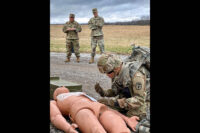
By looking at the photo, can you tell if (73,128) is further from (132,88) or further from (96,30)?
(96,30)

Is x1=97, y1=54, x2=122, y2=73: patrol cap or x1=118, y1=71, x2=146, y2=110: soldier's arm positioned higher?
x1=97, y1=54, x2=122, y2=73: patrol cap

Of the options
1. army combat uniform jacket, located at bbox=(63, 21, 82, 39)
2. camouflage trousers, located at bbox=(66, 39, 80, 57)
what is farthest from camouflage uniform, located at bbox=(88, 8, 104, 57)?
camouflage trousers, located at bbox=(66, 39, 80, 57)

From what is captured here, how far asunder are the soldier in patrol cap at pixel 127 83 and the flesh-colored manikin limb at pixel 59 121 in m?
0.63

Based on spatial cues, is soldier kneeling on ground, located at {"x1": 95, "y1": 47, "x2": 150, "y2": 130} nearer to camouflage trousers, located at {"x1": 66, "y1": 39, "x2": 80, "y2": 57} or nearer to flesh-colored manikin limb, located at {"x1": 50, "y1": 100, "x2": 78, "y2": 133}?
flesh-colored manikin limb, located at {"x1": 50, "y1": 100, "x2": 78, "y2": 133}

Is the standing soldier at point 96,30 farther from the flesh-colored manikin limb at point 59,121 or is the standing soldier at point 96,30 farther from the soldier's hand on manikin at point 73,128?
the soldier's hand on manikin at point 73,128

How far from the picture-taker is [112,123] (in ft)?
11.0

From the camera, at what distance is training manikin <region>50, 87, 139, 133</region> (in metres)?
3.27

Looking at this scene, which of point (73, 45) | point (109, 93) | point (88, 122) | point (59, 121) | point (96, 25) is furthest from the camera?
point (73, 45)

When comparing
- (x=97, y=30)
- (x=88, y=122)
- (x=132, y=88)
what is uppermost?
(x=97, y=30)

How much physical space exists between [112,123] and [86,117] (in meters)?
0.32

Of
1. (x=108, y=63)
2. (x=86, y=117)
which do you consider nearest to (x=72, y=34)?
(x=108, y=63)

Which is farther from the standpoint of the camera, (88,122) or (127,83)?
(127,83)
